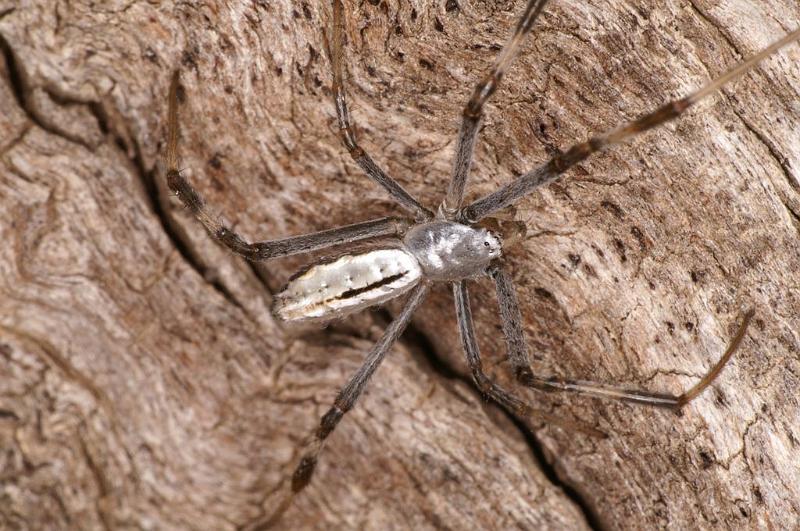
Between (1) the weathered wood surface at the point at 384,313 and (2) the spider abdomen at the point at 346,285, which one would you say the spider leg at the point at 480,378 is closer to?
(1) the weathered wood surface at the point at 384,313

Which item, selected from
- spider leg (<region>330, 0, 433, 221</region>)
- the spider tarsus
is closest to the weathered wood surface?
spider leg (<region>330, 0, 433, 221</region>)

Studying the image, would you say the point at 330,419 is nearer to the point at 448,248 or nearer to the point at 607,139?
the point at 448,248

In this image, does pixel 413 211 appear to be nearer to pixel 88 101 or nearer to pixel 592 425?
pixel 592 425

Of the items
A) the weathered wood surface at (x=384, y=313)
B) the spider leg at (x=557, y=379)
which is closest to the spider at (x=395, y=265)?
the spider leg at (x=557, y=379)

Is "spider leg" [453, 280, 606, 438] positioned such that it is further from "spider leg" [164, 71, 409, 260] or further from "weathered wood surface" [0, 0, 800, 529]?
"spider leg" [164, 71, 409, 260]

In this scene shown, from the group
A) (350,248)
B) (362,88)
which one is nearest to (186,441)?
(350,248)

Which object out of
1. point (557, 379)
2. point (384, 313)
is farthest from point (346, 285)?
point (557, 379)
